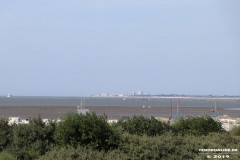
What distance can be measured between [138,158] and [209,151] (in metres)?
2.48

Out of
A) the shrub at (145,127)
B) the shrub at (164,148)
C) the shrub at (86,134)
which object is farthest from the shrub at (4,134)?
the shrub at (164,148)

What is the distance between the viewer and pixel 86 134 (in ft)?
31.9

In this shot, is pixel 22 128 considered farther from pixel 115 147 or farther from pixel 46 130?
pixel 115 147

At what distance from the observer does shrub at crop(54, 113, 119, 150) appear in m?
9.57

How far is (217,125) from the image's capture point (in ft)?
55.1

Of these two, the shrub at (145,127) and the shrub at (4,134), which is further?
the shrub at (145,127)

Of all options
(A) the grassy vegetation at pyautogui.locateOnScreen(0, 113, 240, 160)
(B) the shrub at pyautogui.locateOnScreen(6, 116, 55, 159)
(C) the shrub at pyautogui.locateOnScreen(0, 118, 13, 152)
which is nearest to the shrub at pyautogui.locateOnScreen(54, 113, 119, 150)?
(A) the grassy vegetation at pyautogui.locateOnScreen(0, 113, 240, 160)

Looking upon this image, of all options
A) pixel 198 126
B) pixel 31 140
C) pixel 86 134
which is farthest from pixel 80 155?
pixel 198 126

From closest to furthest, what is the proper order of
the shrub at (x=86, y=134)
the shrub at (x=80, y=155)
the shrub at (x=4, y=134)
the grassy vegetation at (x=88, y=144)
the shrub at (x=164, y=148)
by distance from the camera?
1. the shrub at (x=80, y=155)
2. the grassy vegetation at (x=88, y=144)
3. the shrub at (x=164, y=148)
4. the shrub at (x=86, y=134)
5. the shrub at (x=4, y=134)

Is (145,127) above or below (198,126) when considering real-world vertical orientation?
above

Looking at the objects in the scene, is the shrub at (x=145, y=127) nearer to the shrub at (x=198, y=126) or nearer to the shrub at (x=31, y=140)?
the shrub at (x=198, y=126)

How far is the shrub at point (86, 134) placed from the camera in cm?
957

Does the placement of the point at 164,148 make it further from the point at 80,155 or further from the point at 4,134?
the point at 4,134

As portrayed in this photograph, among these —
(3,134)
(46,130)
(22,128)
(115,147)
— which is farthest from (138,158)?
(3,134)
